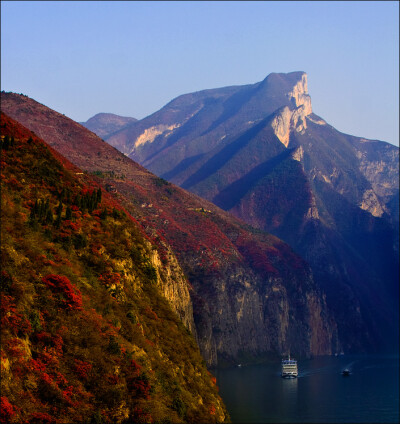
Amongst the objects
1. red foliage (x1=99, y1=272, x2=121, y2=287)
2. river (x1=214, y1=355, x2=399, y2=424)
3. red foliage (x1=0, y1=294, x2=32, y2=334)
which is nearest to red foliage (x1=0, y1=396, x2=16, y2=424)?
red foliage (x1=0, y1=294, x2=32, y2=334)

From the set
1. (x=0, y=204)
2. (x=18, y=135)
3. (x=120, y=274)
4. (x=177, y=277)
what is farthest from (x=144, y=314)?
(x=177, y=277)

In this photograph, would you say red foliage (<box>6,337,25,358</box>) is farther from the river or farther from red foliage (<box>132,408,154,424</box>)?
the river

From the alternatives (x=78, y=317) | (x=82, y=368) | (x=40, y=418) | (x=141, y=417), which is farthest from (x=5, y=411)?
(x=141, y=417)

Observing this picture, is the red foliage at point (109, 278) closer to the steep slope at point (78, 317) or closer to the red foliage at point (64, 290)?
the steep slope at point (78, 317)

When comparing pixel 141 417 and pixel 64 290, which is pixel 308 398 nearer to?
pixel 141 417

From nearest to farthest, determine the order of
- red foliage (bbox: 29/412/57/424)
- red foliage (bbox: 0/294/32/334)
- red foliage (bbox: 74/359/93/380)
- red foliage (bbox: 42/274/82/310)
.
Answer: red foliage (bbox: 29/412/57/424)
red foliage (bbox: 0/294/32/334)
red foliage (bbox: 74/359/93/380)
red foliage (bbox: 42/274/82/310)

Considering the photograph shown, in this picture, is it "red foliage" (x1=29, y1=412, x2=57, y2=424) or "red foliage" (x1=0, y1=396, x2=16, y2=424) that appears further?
"red foliage" (x1=29, y1=412, x2=57, y2=424)

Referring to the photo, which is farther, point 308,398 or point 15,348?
point 308,398
